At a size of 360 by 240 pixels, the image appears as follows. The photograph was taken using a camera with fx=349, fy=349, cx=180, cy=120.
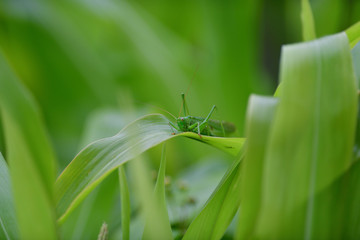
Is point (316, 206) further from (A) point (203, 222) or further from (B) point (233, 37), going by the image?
(B) point (233, 37)

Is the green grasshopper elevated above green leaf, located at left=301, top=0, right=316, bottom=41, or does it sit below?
below

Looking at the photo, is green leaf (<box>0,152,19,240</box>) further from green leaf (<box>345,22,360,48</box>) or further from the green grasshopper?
green leaf (<box>345,22,360,48</box>)

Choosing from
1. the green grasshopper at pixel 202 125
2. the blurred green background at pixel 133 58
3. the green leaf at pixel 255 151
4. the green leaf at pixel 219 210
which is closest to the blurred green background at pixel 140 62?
the blurred green background at pixel 133 58

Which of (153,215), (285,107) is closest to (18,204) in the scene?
(153,215)

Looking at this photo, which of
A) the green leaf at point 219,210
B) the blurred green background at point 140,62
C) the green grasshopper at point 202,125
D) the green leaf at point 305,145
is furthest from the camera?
the blurred green background at point 140,62

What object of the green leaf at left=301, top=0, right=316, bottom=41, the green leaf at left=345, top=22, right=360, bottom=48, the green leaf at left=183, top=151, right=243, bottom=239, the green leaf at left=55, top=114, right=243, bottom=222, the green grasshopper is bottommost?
the green leaf at left=183, top=151, right=243, bottom=239

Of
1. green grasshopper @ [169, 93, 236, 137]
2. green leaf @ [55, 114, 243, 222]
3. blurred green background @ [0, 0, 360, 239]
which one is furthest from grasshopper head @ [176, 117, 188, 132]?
blurred green background @ [0, 0, 360, 239]

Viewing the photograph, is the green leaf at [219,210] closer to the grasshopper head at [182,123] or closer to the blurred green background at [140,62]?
the grasshopper head at [182,123]
